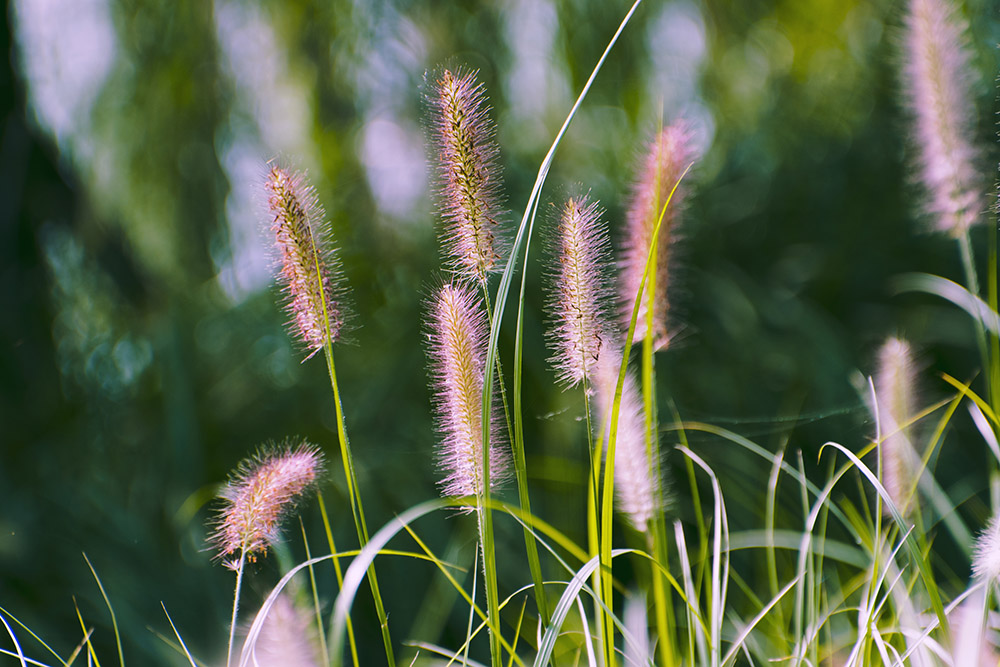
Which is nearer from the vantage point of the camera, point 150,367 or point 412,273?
point 150,367

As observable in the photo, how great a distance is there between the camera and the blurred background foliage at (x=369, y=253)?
1.09 metres

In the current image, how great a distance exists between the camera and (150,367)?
127 cm

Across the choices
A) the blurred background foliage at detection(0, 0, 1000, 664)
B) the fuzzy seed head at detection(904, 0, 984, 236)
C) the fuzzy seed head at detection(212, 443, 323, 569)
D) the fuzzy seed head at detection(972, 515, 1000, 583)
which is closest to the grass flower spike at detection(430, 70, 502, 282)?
the fuzzy seed head at detection(212, 443, 323, 569)

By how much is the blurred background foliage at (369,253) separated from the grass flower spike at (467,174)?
1.91ft

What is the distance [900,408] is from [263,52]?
5.00ft

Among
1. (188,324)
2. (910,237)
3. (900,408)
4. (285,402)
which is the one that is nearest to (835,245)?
(910,237)

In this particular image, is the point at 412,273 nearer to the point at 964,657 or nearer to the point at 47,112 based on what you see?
the point at 47,112

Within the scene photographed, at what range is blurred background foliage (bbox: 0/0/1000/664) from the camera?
1.09 metres

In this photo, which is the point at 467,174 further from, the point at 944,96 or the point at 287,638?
the point at 944,96

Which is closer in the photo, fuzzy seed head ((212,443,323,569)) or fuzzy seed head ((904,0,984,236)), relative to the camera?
fuzzy seed head ((212,443,323,569))

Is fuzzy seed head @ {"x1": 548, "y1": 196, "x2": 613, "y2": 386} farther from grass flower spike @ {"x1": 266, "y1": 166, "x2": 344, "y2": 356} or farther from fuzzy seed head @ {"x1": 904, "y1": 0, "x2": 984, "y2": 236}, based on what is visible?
fuzzy seed head @ {"x1": 904, "y1": 0, "x2": 984, "y2": 236}

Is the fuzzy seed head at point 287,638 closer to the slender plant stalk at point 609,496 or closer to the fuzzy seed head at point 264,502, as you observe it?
the fuzzy seed head at point 264,502

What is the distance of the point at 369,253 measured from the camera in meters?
1.43

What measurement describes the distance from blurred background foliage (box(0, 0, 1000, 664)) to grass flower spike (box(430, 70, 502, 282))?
584 millimetres
